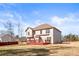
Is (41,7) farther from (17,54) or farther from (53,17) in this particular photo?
(17,54)

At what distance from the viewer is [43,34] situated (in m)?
2.72

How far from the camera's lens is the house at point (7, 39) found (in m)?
2.71

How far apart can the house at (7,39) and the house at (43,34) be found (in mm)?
143

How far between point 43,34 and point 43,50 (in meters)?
0.16

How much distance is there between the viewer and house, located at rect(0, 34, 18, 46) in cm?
271

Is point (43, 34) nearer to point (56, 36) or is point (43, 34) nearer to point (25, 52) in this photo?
point (56, 36)

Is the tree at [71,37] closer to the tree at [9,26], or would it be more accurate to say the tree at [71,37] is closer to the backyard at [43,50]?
the backyard at [43,50]

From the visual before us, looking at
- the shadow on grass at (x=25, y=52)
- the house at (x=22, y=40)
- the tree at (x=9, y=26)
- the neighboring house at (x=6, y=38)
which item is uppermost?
the tree at (x=9, y=26)

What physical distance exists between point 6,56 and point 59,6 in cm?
73

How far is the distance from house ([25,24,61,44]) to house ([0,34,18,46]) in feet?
0.47

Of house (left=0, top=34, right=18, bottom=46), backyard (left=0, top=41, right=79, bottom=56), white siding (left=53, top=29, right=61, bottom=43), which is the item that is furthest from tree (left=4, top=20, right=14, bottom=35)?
white siding (left=53, top=29, right=61, bottom=43)

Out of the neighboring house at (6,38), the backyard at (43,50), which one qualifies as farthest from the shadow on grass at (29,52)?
the neighboring house at (6,38)

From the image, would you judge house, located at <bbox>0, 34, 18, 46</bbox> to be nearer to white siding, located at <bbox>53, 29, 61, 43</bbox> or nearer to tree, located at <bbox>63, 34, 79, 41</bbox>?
white siding, located at <bbox>53, 29, 61, 43</bbox>

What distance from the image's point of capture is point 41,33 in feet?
8.95
